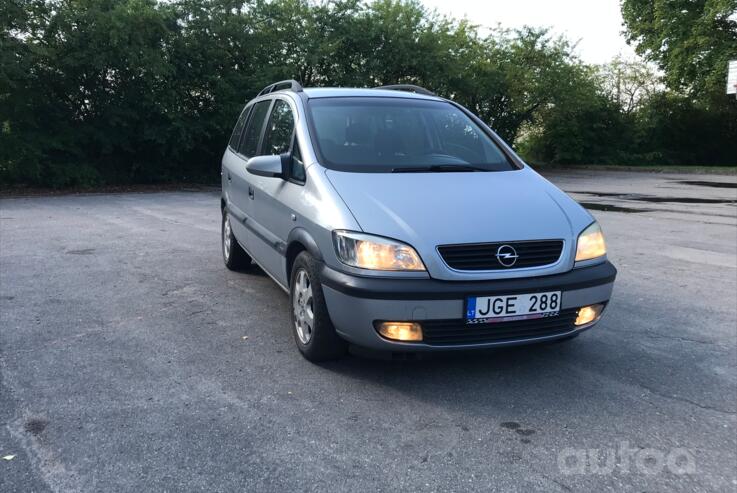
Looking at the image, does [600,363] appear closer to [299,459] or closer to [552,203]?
[552,203]

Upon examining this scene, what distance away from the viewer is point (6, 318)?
4617 mm

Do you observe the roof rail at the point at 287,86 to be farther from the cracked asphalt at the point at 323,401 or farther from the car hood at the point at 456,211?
the cracked asphalt at the point at 323,401

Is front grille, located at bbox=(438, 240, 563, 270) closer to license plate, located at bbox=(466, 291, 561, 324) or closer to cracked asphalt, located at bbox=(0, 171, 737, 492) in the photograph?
A: license plate, located at bbox=(466, 291, 561, 324)

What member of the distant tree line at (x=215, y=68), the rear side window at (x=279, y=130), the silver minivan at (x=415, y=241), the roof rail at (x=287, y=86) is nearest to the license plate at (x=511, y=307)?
the silver minivan at (x=415, y=241)

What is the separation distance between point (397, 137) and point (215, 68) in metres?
15.9

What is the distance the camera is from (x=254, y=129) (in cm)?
563

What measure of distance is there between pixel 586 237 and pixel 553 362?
0.82 meters

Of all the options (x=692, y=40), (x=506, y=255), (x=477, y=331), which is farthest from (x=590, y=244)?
(x=692, y=40)

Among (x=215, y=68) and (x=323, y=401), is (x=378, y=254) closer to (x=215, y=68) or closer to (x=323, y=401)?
(x=323, y=401)

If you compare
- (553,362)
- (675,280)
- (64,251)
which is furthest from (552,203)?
(64,251)

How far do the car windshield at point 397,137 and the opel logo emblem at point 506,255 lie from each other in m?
1.03

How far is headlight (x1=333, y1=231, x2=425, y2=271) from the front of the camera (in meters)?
3.24

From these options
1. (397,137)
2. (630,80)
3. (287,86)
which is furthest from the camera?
(630,80)

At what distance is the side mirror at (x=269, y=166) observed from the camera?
417cm
